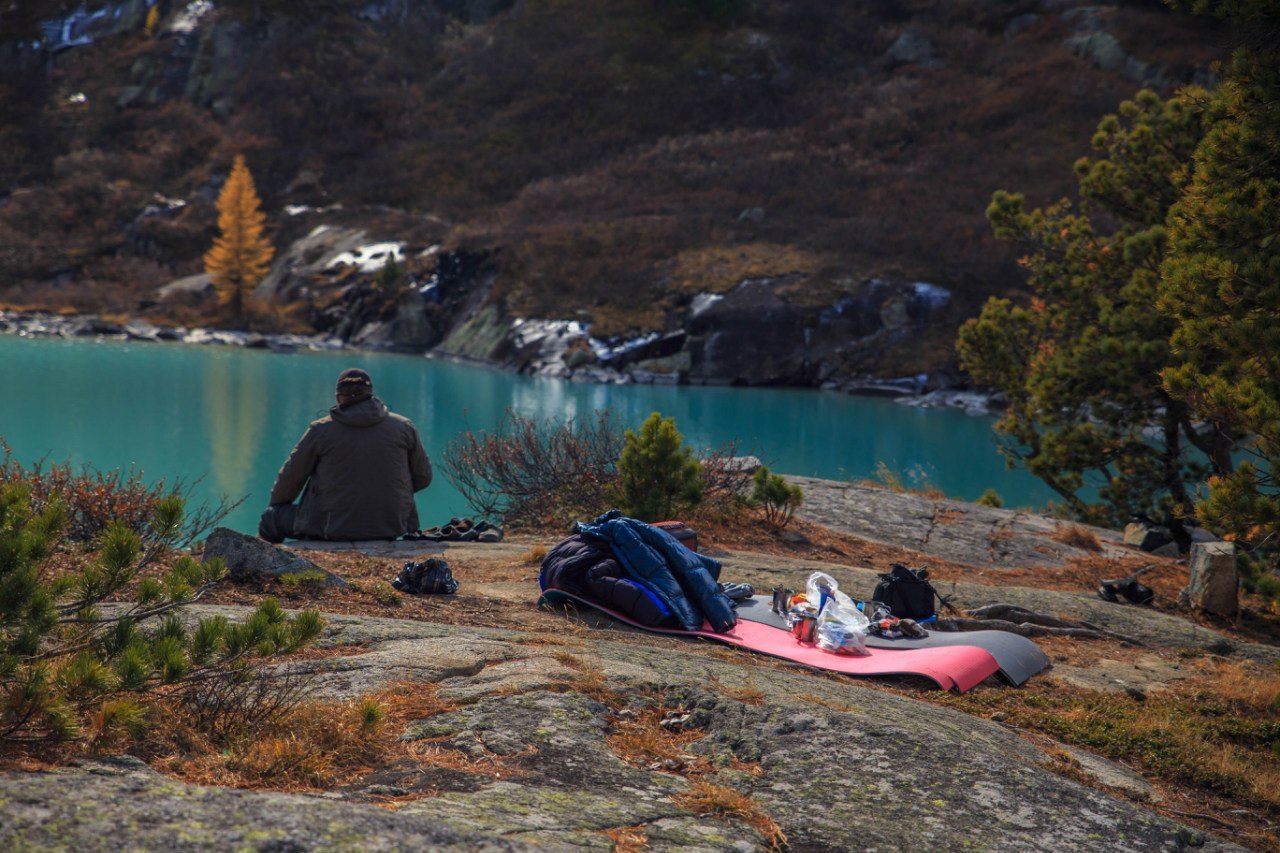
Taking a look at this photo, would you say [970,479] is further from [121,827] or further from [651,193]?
[651,193]

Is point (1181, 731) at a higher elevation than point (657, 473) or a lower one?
lower

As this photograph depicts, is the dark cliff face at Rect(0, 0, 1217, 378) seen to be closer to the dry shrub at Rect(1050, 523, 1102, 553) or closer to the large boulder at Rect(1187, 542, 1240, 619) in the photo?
the dry shrub at Rect(1050, 523, 1102, 553)

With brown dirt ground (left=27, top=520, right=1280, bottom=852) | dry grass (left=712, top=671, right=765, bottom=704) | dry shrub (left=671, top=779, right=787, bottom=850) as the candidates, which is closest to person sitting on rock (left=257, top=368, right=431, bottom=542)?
brown dirt ground (left=27, top=520, right=1280, bottom=852)

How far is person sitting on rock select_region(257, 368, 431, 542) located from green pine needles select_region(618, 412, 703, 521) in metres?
2.29

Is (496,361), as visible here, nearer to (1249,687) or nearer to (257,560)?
(257,560)

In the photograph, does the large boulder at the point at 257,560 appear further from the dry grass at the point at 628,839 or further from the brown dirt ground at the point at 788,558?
the dry grass at the point at 628,839

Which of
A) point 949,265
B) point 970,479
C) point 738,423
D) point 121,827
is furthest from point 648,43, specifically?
point 121,827

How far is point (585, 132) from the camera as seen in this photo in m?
68.8

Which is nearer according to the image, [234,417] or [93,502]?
[93,502]

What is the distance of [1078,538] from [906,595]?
669 centimetres

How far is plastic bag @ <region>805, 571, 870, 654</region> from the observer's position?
673cm

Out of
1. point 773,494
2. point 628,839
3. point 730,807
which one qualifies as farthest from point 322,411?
point 628,839

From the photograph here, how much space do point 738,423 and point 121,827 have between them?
31.7m

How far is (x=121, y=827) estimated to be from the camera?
2570 mm
